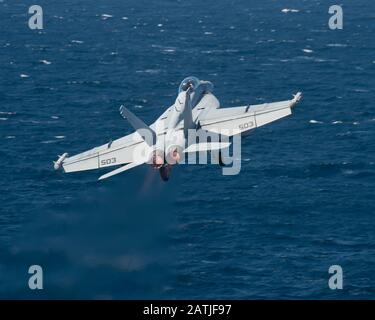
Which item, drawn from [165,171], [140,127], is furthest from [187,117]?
[140,127]

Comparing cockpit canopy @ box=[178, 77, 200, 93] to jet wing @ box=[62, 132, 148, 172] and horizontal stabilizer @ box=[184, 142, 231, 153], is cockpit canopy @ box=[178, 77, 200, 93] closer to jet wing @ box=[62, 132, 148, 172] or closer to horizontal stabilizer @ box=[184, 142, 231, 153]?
jet wing @ box=[62, 132, 148, 172]

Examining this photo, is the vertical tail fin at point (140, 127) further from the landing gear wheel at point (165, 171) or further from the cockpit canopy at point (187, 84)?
the cockpit canopy at point (187, 84)

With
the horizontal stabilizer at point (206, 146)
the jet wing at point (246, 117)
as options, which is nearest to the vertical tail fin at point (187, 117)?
the jet wing at point (246, 117)

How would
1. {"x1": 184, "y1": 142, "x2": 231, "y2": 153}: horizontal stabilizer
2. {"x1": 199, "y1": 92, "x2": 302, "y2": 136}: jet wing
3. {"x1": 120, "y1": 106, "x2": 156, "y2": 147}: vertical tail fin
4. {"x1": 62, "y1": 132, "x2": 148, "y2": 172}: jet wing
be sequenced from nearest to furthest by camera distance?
1. {"x1": 184, "y1": 142, "x2": 231, "y2": 153}: horizontal stabilizer
2. {"x1": 120, "y1": 106, "x2": 156, "y2": 147}: vertical tail fin
3. {"x1": 62, "y1": 132, "x2": 148, "y2": 172}: jet wing
4. {"x1": 199, "y1": 92, "x2": 302, "y2": 136}: jet wing

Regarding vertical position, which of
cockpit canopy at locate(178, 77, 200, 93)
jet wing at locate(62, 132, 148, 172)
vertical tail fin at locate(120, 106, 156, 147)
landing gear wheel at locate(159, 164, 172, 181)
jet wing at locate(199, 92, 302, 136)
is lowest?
landing gear wheel at locate(159, 164, 172, 181)

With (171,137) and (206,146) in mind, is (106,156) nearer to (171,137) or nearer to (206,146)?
(171,137)

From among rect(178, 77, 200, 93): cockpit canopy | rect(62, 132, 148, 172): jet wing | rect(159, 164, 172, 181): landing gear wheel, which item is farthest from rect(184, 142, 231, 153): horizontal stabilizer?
rect(178, 77, 200, 93): cockpit canopy
